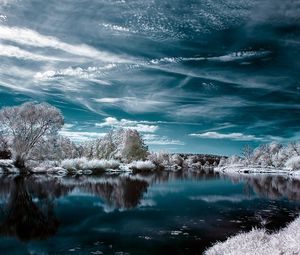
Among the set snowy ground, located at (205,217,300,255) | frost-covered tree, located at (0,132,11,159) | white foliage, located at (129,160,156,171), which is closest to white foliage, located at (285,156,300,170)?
white foliage, located at (129,160,156,171)

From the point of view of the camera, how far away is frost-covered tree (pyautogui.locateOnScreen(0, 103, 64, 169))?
5669cm

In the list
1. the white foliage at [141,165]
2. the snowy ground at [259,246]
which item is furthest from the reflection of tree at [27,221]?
the white foliage at [141,165]

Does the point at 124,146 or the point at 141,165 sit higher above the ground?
the point at 124,146

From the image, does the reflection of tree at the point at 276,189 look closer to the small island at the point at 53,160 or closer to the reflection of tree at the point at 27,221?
the small island at the point at 53,160

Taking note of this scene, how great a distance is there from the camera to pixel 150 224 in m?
19.3

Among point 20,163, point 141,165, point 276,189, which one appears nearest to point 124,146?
point 141,165

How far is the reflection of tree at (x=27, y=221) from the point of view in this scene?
16.6 meters

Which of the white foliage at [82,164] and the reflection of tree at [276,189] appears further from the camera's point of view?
the white foliage at [82,164]

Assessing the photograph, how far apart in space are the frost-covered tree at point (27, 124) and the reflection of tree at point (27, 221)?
3119 centimetres

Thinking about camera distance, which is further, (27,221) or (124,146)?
(124,146)

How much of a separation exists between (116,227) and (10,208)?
30.4 ft

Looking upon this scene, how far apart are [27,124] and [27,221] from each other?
4086cm

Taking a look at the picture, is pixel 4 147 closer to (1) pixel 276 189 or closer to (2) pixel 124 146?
(2) pixel 124 146

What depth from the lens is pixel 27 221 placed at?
19547mm
